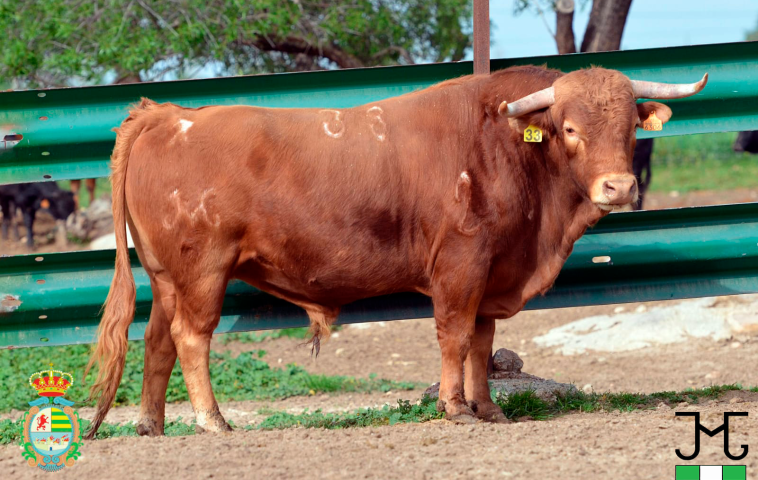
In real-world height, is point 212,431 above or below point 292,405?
above

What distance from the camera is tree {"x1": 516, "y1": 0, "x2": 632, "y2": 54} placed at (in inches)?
406

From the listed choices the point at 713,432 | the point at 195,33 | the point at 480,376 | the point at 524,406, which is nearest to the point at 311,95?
the point at 480,376

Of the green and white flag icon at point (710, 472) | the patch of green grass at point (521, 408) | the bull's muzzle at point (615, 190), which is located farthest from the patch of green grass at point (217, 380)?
the green and white flag icon at point (710, 472)

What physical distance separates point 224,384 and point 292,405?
0.74 meters

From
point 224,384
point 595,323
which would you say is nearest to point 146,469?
point 224,384

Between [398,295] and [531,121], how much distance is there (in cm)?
158

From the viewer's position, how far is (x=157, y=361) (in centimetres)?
528

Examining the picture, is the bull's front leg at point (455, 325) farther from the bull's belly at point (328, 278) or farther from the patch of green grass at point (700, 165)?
the patch of green grass at point (700, 165)

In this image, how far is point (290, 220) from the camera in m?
4.91

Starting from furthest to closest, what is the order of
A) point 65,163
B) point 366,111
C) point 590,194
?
point 65,163 < point 366,111 < point 590,194

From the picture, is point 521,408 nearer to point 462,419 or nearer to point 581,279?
point 462,419

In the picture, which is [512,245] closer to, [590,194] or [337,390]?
[590,194]

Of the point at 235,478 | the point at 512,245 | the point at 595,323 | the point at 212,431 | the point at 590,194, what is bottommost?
the point at 595,323

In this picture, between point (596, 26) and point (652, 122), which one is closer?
point (652, 122)
